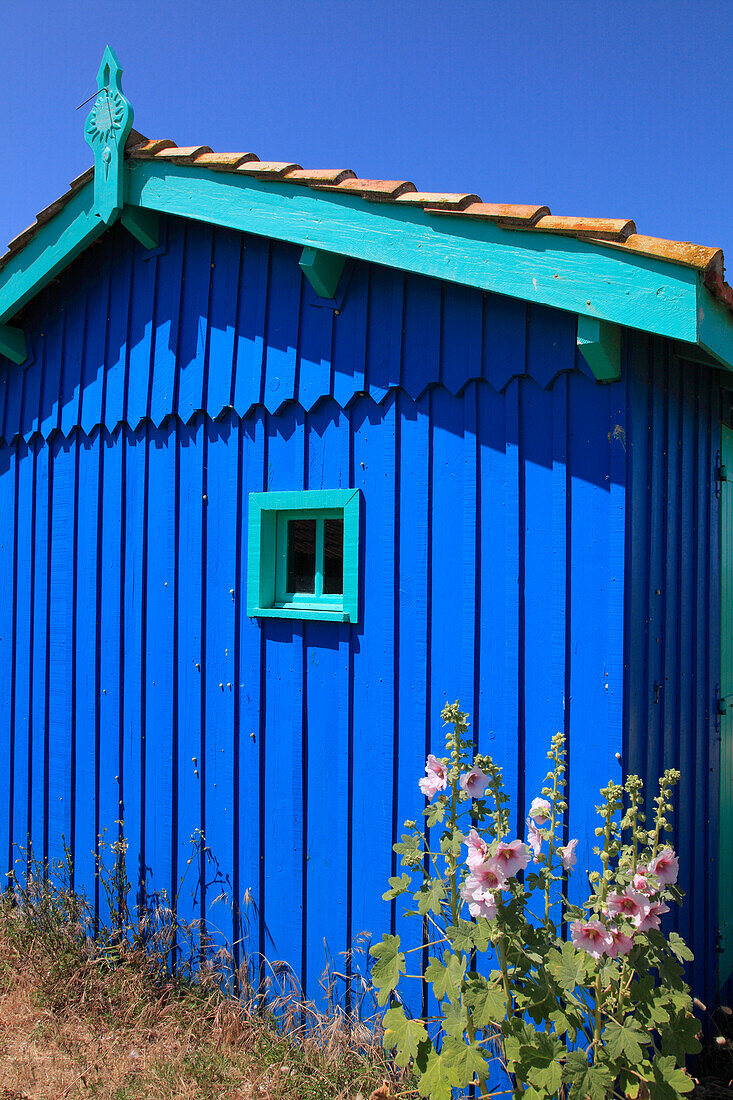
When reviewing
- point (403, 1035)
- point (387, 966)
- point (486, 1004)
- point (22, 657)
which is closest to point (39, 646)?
point (22, 657)

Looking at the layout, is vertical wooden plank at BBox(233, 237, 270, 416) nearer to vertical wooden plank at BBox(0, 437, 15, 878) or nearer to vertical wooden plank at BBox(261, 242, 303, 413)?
vertical wooden plank at BBox(261, 242, 303, 413)

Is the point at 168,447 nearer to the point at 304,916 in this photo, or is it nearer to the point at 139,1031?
the point at 304,916

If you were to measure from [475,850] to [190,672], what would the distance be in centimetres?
208

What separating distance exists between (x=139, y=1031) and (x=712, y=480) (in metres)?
3.83

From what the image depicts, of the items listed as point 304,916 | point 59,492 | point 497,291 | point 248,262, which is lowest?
point 304,916

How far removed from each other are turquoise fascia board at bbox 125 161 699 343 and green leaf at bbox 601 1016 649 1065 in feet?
7.05

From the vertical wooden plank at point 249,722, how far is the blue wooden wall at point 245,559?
1 centimetres

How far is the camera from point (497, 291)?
2.99 m

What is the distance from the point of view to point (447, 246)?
3102 millimetres

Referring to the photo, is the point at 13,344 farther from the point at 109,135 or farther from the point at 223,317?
the point at 223,317

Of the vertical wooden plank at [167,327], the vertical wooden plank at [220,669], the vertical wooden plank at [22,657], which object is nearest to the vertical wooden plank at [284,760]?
the vertical wooden plank at [220,669]

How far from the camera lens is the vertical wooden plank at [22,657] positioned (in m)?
4.86

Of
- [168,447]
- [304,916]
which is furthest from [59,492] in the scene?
[304,916]

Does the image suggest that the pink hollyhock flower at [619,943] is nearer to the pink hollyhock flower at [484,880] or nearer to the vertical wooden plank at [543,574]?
the pink hollyhock flower at [484,880]
